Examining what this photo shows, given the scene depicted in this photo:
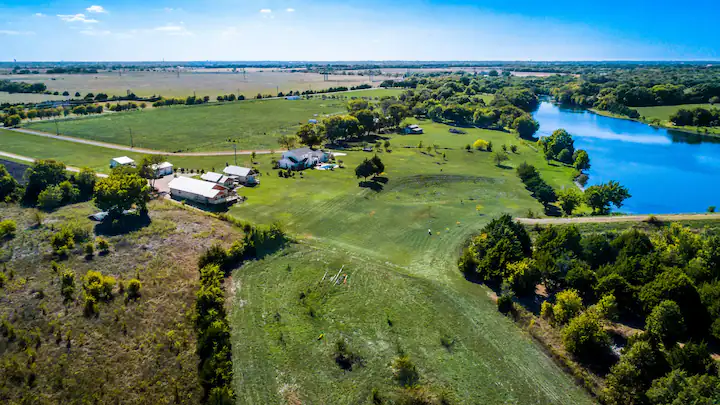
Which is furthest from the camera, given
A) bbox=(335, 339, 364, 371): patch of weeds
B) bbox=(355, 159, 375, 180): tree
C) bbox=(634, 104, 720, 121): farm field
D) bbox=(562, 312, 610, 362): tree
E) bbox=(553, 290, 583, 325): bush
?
bbox=(634, 104, 720, 121): farm field

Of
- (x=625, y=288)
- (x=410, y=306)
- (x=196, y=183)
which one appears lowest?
(x=410, y=306)

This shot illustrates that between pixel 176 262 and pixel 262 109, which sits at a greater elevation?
pixel 262 109

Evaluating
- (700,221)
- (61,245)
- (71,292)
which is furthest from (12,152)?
(700,221)

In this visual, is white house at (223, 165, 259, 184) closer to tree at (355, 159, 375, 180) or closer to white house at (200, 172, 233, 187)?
white house at (200, 172, 233, 187)

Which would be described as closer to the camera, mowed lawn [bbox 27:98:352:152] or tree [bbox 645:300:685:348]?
tree [bbox 645:300:685:348]

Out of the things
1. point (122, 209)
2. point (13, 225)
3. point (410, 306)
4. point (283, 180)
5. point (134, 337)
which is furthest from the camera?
point (283, 180)

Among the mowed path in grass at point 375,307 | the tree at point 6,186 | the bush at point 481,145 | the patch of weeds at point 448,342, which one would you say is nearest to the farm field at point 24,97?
the tree at point 6,186

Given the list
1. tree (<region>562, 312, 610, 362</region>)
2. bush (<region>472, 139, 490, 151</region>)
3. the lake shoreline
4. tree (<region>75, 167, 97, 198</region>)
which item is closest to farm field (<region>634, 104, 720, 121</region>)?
the lake shoreline

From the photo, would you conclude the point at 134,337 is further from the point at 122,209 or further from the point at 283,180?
the point at 283,180
